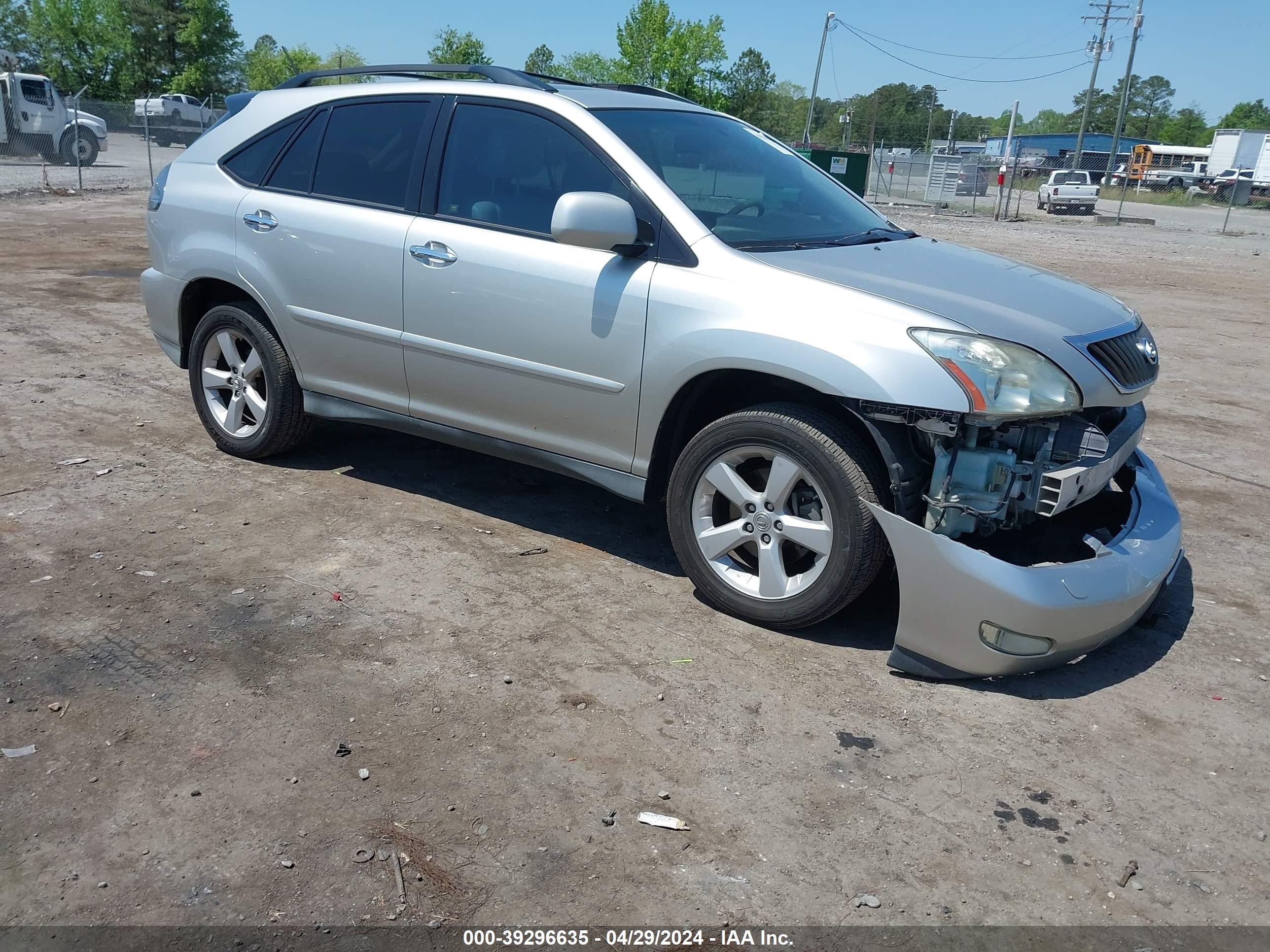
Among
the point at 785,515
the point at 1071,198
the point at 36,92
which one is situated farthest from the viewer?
the point at 1071,198

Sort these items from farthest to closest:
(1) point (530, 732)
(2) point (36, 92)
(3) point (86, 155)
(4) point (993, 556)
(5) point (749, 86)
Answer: (5) point (749, 86), (3) point (86, 155), (2) point (36, 92), (4) point (993, 556), (1) point (530, 732)

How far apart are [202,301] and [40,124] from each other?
2692 cm

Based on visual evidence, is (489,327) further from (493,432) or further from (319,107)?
(319,107)

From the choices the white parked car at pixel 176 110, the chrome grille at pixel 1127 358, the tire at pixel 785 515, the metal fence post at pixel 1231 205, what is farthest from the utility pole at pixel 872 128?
the tire at pixel 785 515

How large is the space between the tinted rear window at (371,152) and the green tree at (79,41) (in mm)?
67455

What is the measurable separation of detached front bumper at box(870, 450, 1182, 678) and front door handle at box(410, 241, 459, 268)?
212cm

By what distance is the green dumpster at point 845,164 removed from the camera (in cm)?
2038

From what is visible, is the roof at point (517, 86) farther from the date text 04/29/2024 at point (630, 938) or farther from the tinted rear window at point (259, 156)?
the date text 04/29/2024 at point (630, 938)

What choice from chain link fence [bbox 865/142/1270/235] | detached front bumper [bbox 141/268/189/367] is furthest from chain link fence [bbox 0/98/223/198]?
chain link fence [bbox 865/142/1270/235]

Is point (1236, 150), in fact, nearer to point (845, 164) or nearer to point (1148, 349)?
point (845, 164)

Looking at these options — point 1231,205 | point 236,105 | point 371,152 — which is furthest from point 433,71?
point 1231,205

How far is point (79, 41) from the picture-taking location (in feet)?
206

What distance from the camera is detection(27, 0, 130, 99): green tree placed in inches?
2442

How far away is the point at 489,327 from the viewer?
14.2 ft
